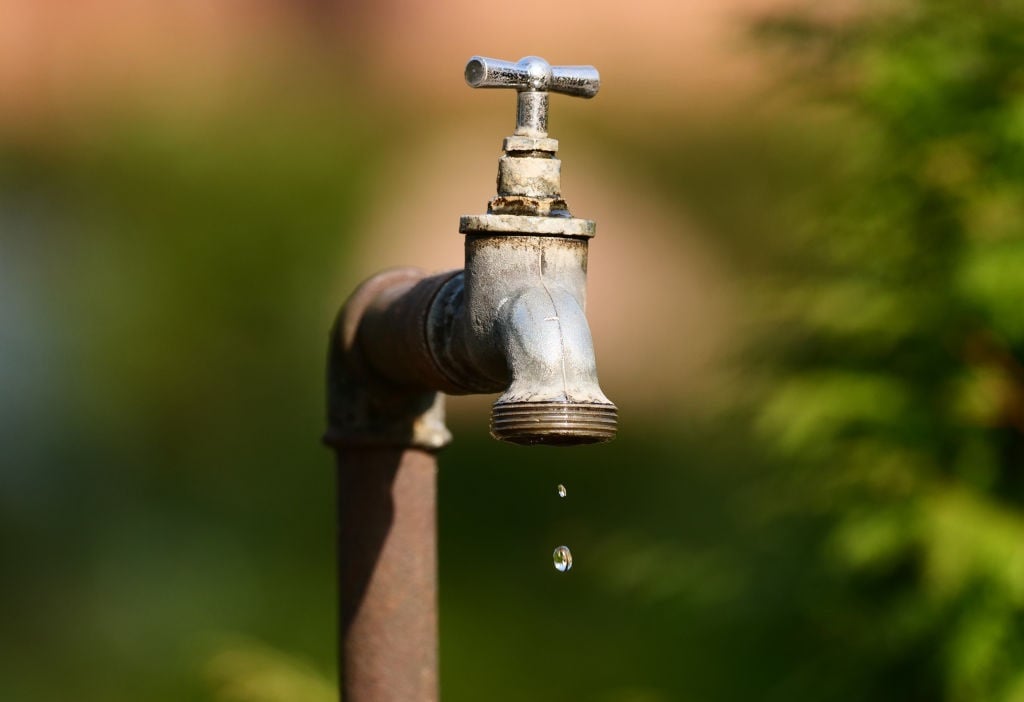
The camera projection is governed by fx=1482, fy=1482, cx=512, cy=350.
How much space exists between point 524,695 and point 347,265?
58.0 inches

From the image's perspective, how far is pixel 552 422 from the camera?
111 cm

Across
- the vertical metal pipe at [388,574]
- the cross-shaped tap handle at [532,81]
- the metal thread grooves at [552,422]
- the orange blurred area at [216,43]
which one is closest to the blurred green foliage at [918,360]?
the vertical metal pipe at [388,574]

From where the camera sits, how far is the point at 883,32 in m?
2.27

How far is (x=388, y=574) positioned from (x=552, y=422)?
463 mm

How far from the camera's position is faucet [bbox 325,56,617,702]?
3.78ft

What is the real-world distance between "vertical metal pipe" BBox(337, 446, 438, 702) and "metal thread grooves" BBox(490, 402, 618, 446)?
1.34ft

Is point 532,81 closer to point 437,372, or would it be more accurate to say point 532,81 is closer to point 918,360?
point 437,372

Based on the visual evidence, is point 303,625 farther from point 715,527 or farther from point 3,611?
point 715,527

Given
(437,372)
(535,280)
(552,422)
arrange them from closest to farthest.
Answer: (552,422)
(535,280)
(437,372)

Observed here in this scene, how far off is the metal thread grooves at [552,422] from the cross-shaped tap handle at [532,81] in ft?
0.94

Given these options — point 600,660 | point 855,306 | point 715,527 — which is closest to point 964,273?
point 855,306

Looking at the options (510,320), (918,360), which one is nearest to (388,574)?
(510,320)

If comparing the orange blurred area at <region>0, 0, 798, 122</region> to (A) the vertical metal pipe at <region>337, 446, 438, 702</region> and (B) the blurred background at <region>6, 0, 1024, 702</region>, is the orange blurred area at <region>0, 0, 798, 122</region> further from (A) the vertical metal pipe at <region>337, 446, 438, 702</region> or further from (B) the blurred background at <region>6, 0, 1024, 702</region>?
(A) the vertical metal pipe at <region>337, 446, 438, 702</region>

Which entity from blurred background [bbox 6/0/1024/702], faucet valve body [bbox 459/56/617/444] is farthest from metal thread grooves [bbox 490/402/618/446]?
blurred background [bbox 6/0/1024/702]
